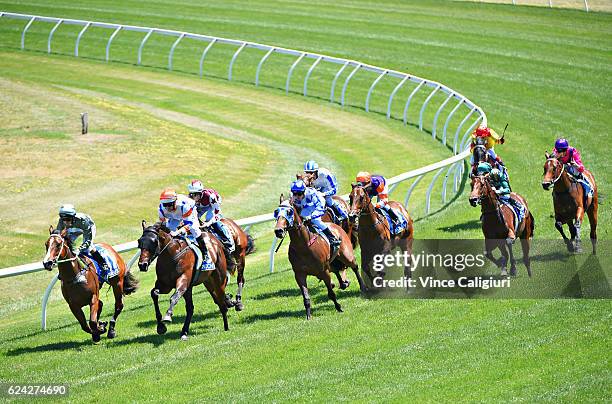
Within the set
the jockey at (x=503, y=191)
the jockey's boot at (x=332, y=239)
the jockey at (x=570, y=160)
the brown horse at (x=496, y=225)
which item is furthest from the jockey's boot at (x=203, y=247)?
the jockey at (x=570, y=160)

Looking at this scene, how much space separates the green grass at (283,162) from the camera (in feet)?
40.4

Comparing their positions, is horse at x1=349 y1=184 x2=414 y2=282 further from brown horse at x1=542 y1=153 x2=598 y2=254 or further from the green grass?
brown horse at x1=542 y1=153 x2=598 y2=254

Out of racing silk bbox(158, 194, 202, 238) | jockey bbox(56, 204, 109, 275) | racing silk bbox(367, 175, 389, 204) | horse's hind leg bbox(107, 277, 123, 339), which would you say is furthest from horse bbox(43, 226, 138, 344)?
racing silk bbox(367, 175, 389, 204)

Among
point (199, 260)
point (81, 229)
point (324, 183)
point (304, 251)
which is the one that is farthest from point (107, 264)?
point (324, 183)

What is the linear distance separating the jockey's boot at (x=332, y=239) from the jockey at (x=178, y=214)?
1942 millimetres

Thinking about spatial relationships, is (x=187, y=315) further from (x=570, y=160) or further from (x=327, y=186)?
(x=570, y=160)

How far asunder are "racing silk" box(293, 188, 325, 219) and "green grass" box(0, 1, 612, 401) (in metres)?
1.56

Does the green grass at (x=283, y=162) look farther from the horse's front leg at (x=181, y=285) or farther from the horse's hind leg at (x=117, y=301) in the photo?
the horse's front leg at (x=181, y=285)

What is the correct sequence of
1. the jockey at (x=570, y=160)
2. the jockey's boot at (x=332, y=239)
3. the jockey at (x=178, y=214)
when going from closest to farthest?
the jockey at (x=178, y=214) → the jockey's boot at (x=332, y=239) → the jockey at (x=570, y=160)

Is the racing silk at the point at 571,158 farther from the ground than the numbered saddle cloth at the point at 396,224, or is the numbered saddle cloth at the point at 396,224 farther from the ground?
the racing silk at the point at 571,158

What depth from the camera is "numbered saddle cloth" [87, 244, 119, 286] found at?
603 inches

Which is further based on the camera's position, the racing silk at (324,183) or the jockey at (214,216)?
the racing silk at (324,183)

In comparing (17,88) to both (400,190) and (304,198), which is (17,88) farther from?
(304,198)

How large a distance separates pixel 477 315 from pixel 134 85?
2609 centimetres
